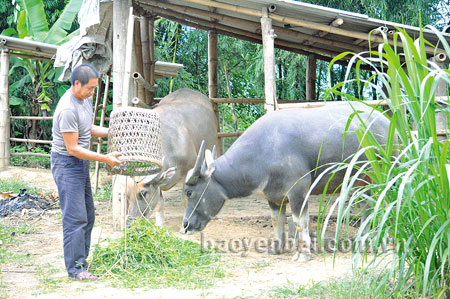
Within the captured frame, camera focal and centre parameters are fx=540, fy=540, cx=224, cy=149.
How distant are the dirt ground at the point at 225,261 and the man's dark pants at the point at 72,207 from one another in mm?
210

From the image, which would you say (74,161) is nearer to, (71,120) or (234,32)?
(71,120)

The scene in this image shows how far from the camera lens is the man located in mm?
4516

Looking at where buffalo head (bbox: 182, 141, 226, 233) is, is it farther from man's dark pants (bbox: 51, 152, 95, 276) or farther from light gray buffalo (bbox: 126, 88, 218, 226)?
man's dark pants (bbox: 51, 152, 95, 276)

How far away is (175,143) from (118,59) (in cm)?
135

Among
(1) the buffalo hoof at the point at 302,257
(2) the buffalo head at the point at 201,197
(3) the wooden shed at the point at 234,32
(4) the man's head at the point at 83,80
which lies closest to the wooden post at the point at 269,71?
(3) the wooden shed at the point at 234,32

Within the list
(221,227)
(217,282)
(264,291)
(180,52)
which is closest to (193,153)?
(221,227)

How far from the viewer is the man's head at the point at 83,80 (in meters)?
4.54

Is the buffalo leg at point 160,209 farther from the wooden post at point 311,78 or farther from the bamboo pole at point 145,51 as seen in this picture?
the wooden post at point 311,78

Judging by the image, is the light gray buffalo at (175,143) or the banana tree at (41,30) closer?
the light gray buffalo at (175,143)

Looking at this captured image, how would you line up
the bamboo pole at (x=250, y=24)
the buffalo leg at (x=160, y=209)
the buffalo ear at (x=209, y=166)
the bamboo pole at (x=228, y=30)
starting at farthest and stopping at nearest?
the bamboo pole at (x=228, y=30) < the bamboo pole at (x=250, y=24) < the buffalo leg at (x=160, y=209) < the buffalo ear at (x=209, y=166)

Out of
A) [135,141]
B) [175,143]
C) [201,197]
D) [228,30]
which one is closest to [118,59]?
[175,143]

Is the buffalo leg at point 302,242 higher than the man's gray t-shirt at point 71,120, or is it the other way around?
the man's gray t-shirt at point 71,120

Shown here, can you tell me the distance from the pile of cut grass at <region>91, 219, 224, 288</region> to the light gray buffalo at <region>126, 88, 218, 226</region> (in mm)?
902

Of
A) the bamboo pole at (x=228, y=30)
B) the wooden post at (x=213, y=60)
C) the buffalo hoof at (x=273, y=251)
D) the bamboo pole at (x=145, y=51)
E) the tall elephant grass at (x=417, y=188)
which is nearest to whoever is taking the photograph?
the tall elephant grass at (x=417, y=188)
